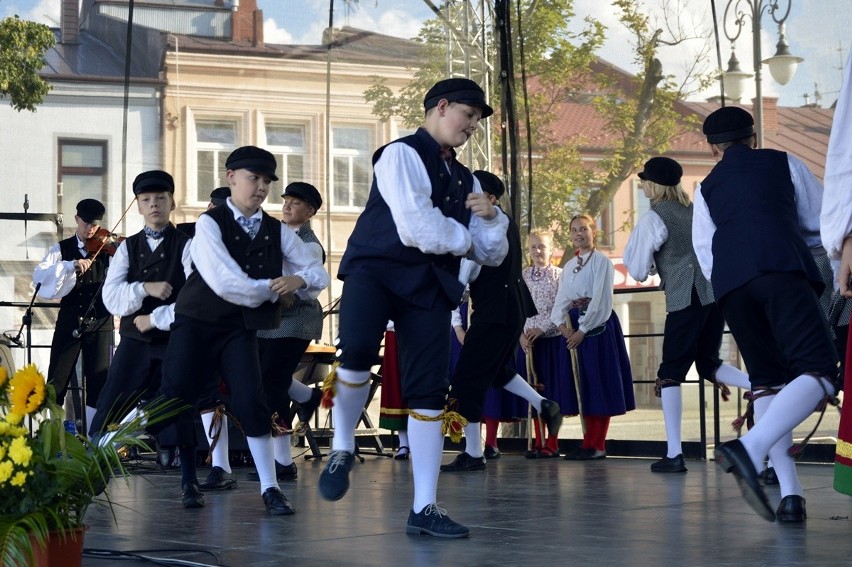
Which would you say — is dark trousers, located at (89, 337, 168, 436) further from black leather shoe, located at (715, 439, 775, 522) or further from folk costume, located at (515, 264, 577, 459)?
folk costume, located at (515, 264, 577, 459)

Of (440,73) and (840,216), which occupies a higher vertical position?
(440,73)

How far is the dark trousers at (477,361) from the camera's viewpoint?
266 inches

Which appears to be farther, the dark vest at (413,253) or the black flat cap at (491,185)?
the black flat cap at (491,185)

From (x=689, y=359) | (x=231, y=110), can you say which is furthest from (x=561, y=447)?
(x=231, y=110)

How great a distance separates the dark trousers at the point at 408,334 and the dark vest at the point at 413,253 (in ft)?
0.12

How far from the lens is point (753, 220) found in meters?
4.40

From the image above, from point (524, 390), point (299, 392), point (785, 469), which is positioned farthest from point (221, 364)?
point (524, 390)

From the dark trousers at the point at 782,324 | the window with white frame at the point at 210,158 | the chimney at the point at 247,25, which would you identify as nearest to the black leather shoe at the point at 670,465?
the dark trousers at the point at 782,324

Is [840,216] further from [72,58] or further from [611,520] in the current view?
[72,58]

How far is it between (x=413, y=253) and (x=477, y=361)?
8.75ft

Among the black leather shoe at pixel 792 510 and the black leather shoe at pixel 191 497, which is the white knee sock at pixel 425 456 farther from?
the black leather shoe at pixel 191 497

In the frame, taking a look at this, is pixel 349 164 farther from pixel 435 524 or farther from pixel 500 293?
pixel 435 524

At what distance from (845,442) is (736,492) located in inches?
73.8

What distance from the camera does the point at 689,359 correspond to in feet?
22.5
